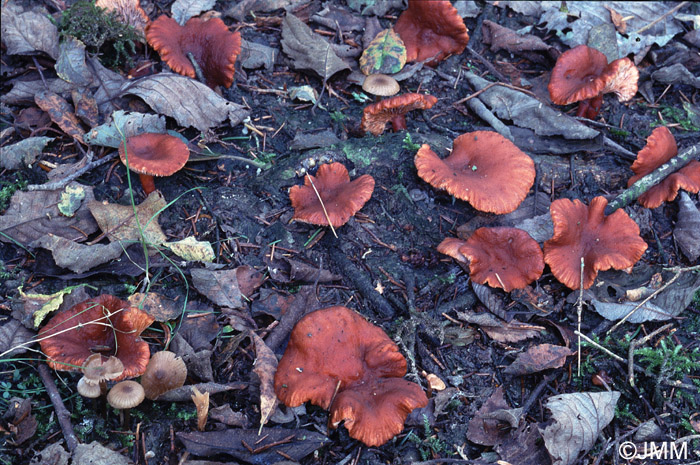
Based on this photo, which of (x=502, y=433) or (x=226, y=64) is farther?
(x=226, y=64)

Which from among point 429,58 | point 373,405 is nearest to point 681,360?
point 373,405

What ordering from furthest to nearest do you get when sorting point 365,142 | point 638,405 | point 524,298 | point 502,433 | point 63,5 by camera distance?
point 63,5 → point 365,142 → point 524,298 → point 638,405 → point 502,433

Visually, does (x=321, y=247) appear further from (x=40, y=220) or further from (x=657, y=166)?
(x=657, y=166)

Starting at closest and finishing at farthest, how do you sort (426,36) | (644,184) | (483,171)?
(483,171) < (644,184) < (426,36)

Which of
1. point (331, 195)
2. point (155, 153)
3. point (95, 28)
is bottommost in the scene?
point (331, 195)

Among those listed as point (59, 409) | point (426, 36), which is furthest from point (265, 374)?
point (426, 36)

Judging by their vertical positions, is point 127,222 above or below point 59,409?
above

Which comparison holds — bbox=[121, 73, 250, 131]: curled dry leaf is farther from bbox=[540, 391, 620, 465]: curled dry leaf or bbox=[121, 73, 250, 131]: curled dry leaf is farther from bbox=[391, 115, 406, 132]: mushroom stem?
bbox=[540, 391, 620, 465]: curled dry leaf

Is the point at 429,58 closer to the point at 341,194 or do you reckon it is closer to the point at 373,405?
the point at 341,194
